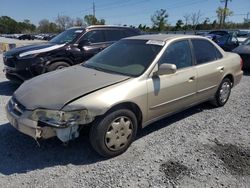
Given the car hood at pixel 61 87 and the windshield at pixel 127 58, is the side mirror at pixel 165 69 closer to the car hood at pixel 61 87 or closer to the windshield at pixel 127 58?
the windshield at pixel 127 58

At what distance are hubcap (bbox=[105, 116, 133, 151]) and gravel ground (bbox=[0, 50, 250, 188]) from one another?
19cm

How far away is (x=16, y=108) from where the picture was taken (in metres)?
3.40

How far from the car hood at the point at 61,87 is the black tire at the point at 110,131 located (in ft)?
1.37

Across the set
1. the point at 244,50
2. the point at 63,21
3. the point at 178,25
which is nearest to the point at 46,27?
the point at 63,21

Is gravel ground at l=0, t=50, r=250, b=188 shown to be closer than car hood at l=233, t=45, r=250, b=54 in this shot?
Yes

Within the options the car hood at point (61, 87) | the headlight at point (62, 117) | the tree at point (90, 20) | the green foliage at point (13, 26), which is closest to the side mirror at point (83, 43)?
the car hood at point (61, 87)

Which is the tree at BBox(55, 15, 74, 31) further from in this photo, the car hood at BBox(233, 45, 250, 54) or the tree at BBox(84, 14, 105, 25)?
the car hood at BBox(233, 45, 250, 54)

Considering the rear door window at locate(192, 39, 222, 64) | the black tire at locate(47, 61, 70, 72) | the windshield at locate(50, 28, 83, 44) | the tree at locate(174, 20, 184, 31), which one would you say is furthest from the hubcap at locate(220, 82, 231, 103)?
the tree at locate(174, 20, 184, 31)

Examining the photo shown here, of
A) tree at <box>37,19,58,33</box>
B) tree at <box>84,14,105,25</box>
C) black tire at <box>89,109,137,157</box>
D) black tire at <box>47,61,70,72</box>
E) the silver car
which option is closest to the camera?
the silver car

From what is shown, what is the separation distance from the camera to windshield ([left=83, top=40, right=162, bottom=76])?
3839 mm

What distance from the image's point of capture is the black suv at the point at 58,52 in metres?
6.25

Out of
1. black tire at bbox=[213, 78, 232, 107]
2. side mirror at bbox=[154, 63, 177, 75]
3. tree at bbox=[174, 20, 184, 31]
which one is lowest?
black tire at bbox=[213, 78, 232, 107]

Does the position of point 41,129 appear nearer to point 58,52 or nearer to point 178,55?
point 178,55

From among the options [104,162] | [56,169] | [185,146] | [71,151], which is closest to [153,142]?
[185,146]
